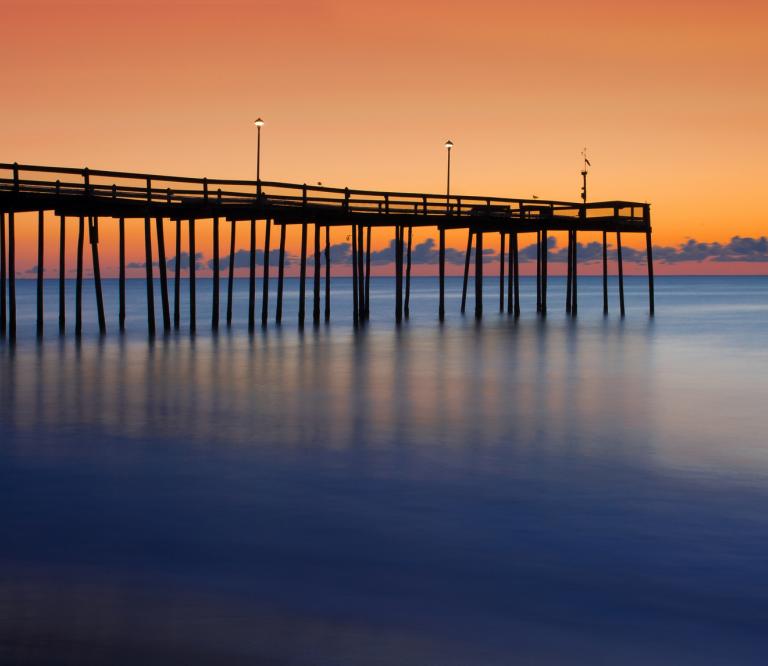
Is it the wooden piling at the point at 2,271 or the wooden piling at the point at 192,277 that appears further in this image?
the wooden piling at the point at 192,277

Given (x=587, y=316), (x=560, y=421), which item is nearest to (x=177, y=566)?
(x=560, y=421)

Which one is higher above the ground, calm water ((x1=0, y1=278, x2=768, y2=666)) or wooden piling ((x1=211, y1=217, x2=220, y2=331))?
wooden piling ((x1=211, y1=217, x2=220, y2=331))

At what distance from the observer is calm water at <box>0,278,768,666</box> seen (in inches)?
324

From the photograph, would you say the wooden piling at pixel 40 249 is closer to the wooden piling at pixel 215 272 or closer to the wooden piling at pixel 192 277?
the wooden piling at pixel 192 277

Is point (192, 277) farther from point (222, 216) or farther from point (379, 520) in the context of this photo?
point (379, 520)

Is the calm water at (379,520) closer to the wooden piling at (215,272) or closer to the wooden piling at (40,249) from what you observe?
the wooden piling at (40,249)

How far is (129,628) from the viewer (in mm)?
8234

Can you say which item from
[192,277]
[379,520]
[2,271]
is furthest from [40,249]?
[379,520]

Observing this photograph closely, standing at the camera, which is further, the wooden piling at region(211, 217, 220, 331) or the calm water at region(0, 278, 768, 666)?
the wooden piling at region(211, 217, 220, 331)

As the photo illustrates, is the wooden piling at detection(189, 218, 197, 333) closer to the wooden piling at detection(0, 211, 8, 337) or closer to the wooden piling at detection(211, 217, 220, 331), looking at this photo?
the wooden piling at detection(211, 217, 220, 331)

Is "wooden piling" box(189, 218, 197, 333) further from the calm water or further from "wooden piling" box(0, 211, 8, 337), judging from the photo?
the calm water

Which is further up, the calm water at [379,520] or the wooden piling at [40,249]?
the wooden piling at [40,249]

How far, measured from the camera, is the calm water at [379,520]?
8.24 m

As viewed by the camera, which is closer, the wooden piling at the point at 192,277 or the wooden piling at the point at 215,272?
the wooden piling at the point at 192,277
